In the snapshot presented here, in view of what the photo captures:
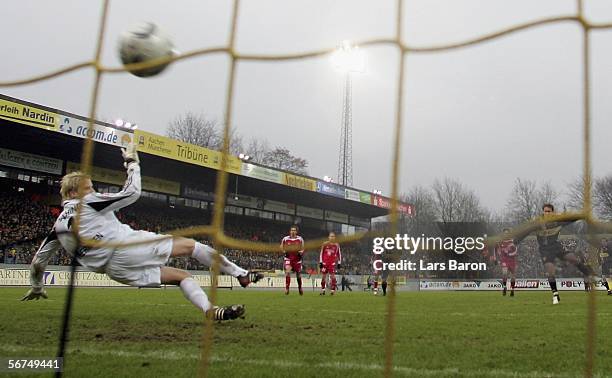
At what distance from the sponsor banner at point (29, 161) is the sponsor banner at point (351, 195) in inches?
326

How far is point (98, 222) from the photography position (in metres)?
3.85

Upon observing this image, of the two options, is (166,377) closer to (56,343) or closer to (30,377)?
(30,377)

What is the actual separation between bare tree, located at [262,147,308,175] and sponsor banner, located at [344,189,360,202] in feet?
6.55

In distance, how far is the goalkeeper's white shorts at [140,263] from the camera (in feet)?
13.0

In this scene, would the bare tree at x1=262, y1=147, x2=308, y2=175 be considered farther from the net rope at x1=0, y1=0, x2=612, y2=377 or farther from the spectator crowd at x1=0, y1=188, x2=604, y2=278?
the net rope at x1=0, y1=0, x2=612, y2=377

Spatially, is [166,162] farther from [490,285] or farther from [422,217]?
[490,285]

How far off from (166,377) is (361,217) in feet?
38.7

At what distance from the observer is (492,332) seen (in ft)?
14.9

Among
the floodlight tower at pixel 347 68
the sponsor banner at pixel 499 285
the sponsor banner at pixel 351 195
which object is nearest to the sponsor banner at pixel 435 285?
the sponsor banner at pixel 499 285

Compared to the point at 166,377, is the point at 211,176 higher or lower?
higher

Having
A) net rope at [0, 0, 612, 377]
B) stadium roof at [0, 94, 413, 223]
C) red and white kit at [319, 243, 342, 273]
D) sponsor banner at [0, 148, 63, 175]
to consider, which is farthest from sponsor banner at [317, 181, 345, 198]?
net rope at [0, 0, 612, 377]

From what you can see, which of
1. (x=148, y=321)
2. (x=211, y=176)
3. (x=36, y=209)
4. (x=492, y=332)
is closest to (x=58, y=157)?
(x=36, y=209)

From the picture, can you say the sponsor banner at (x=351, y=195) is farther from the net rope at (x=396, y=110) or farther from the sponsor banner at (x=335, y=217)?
the net rope at (x=396, y=110)

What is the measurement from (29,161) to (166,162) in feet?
14.5
